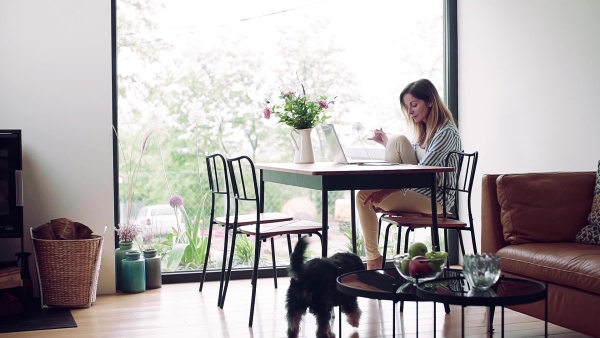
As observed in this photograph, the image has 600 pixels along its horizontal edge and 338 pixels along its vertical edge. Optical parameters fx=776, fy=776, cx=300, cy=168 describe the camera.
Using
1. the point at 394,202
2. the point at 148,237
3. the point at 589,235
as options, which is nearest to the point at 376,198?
the point at 394,202

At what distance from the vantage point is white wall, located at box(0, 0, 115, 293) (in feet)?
15.4

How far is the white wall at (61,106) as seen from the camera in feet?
15.4

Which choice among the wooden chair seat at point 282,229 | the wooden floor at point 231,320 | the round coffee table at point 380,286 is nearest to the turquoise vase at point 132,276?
the wooden floor at point 231,320

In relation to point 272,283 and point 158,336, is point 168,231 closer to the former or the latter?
point 272,283

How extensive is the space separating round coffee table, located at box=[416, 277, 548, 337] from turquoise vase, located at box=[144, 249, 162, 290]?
2494 millimetres

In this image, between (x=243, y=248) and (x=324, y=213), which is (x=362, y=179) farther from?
(x=243, y=248)

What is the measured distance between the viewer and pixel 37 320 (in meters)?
4.14

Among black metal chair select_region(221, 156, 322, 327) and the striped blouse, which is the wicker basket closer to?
black metal chair select_region(221, 156, 322, 327)

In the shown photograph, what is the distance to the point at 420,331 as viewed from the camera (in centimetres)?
379

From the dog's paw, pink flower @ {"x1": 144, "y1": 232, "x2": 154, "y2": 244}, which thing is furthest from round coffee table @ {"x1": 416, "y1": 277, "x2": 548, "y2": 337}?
pink flower @ {"x1": 144, "y1": 232, "x2": 154, "y2": 244}

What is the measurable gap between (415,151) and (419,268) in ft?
6.27

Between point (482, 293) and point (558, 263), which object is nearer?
point (482, 293)

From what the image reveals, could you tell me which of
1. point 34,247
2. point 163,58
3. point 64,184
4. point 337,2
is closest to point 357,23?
point 337,2

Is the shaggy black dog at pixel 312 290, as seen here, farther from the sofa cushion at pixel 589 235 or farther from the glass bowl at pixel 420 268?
the sofa cushion at pixel 589 235
